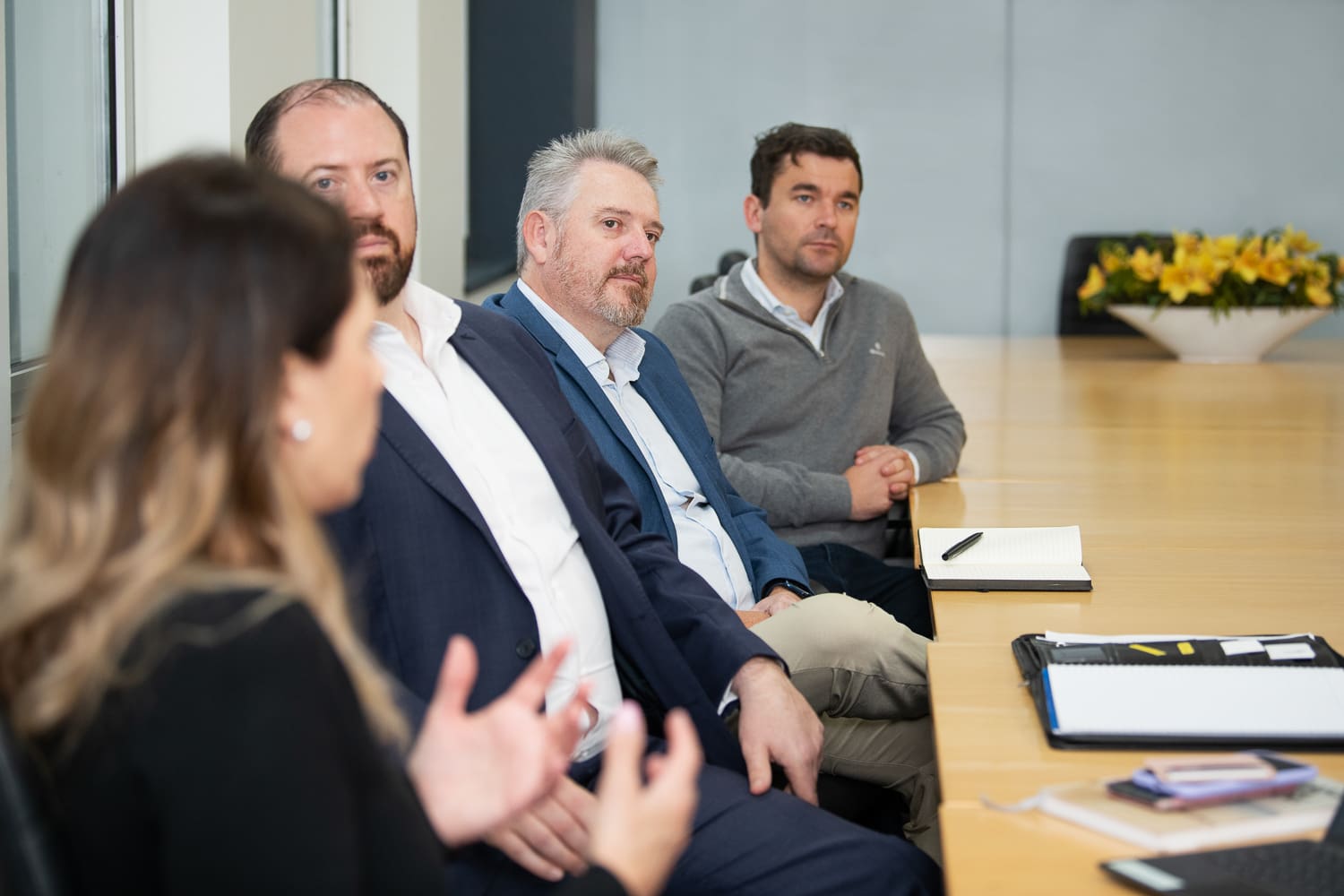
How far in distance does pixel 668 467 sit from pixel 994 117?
5.19m

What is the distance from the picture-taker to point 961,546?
198 cm

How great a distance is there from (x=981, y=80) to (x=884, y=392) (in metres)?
4.47

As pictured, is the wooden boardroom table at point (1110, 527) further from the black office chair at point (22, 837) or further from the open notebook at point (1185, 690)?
the black office chair at point (22, 837)

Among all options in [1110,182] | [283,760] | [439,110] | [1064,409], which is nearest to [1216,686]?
[283,760]

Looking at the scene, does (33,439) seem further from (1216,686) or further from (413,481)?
(1216,686)

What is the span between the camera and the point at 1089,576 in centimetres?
185

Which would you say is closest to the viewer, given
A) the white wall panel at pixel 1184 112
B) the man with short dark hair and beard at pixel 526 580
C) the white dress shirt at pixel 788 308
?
the man with short dark hair and beard at pixel 526 580

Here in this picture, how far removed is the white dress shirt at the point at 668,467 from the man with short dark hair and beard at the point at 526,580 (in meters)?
0.42

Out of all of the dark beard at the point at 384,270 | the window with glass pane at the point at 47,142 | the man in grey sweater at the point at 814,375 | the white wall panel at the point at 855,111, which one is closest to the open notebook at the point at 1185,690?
the dark beard at the point at 384,270

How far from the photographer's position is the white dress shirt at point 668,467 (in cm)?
222

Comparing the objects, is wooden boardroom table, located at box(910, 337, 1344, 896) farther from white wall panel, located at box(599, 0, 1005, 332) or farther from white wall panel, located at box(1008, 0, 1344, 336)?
white wall panel, located at box(599, 0, 1005, 332)

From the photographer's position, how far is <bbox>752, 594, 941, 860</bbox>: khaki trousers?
182 cm

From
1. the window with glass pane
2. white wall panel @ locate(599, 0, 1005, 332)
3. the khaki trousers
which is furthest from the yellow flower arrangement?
the window with glass pane

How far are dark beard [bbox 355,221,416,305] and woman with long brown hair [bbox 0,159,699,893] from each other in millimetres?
796
